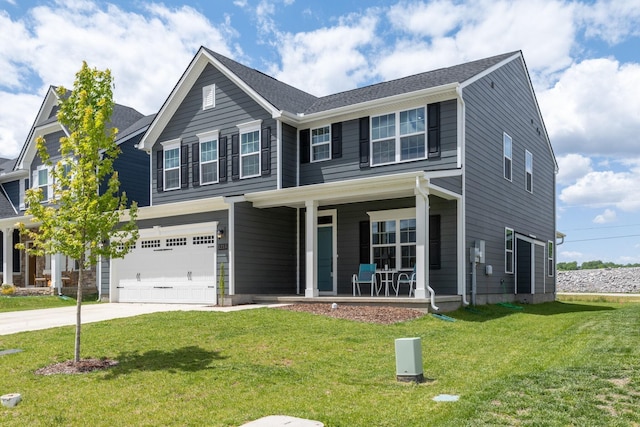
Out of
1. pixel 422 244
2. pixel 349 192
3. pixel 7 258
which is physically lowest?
pixel 7 258

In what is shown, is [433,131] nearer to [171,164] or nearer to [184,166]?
[184,166]

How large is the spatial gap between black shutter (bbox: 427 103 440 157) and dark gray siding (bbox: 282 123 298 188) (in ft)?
13.5

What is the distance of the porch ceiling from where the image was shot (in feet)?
43.2

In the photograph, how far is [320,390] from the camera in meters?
6.74

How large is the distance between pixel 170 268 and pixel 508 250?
1028cm

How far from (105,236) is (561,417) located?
662 centimetres

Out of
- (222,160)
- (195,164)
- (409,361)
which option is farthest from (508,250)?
(409,361)

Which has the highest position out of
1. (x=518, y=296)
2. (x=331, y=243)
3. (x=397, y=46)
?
(x=397, y=46)

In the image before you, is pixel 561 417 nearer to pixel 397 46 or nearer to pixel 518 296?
pixel 397 46

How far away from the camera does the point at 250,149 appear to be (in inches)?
686

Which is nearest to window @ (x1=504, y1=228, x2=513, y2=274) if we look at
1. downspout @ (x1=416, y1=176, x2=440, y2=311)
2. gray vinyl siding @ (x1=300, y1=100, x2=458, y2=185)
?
gray vinyl siding @ (x1=300, y1=100, x2=458, y2=185)

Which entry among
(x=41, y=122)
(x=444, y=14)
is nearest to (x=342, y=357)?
(x=444, y=14)

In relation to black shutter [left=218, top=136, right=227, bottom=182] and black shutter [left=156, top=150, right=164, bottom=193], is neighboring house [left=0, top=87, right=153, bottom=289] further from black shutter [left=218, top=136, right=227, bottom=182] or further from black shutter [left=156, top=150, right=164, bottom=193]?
black shutter [left=218, top=136, right=227, bottom=182]

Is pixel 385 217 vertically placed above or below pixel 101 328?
above
